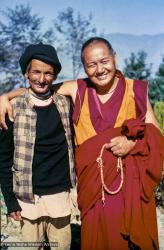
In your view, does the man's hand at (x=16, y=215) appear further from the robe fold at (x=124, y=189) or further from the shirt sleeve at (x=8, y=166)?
the robe fold at (x=124, y=189)

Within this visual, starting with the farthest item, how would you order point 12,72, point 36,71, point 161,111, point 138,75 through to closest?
point 138,75 → point 12,72 → point 161,111 → point 36,71

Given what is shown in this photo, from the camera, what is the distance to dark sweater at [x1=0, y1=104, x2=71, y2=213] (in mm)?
2840

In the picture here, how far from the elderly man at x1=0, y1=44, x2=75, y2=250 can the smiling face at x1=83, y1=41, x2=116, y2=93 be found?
0.69ft

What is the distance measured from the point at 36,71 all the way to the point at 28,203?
89 cm

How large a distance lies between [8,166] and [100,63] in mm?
923

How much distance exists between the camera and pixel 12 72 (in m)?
16.4

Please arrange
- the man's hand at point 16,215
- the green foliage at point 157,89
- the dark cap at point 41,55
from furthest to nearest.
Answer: the green foliage at point 157,89 → the man's hand at point 16,215 → the dark cap at point 41,55

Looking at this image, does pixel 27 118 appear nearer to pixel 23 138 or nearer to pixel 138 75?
pixel 23 138

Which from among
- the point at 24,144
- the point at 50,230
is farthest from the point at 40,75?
the point at 50,230

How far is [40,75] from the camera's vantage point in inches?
109

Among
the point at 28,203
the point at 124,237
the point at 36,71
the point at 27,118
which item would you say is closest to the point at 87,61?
the point at 36,71

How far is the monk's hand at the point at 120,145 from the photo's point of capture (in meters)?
2.80

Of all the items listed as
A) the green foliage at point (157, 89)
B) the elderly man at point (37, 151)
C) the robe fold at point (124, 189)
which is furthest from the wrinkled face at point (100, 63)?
the green foliage at point (157, 89)

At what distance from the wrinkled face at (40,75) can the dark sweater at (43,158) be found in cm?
14
